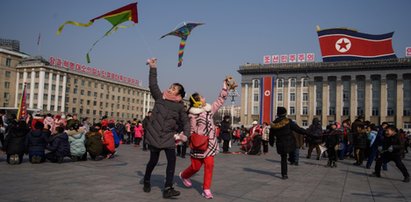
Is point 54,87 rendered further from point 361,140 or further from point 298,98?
point 361,140

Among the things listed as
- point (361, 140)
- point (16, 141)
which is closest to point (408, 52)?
point (361, 140)

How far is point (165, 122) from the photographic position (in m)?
5.27

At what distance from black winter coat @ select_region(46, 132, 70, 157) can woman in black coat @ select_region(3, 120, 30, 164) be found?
70 centimetres

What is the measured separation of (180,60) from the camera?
9.45 metres

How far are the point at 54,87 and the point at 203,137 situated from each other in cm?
7693

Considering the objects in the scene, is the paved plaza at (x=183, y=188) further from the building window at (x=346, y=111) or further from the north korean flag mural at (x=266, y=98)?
the building window at (x=346, y=111)

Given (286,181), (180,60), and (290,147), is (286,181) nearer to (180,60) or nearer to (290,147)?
(290,147)

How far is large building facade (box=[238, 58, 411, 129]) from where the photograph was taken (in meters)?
63.0

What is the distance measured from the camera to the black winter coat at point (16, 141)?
29.5ft

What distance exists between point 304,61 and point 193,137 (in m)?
64.3

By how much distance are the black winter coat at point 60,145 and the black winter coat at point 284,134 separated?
5.89m

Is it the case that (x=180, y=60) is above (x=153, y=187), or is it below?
above

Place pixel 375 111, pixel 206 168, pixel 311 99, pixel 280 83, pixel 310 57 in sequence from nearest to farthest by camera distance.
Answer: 1. pixel 206 168
2. pixel 310 57
3. pixel 375 111
4. pixel 311 99
5. pixel 280 83

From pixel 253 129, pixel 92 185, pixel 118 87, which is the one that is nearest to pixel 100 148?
pixel 92 185
